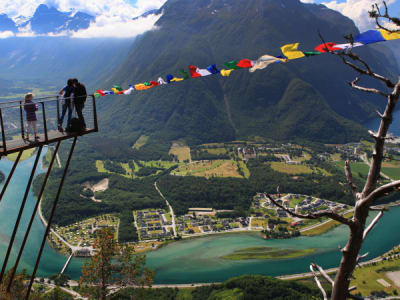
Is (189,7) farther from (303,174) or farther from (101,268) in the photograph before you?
(101,268)

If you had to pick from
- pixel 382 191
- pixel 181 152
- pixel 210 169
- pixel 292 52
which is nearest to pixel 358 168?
pixel 210 169

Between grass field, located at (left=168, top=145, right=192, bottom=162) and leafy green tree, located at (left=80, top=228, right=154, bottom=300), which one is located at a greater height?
leafy green tree, located at (left=80, top=228, right=154, bottom=300)

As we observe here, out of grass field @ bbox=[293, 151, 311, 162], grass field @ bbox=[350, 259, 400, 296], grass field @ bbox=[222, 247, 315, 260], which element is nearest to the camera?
grass field @ bbox=[350, 259, 400, 296]

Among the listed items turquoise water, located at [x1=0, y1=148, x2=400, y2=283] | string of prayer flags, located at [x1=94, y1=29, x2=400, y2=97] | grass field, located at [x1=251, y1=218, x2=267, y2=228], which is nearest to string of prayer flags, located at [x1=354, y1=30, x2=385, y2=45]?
string of prayer flags, located at [x1=94, y1=29, x2=400, y2=97]

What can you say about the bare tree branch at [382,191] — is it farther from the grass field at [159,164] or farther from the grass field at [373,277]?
the grass field at [159,164]

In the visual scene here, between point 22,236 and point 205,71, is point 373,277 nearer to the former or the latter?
point 205,71

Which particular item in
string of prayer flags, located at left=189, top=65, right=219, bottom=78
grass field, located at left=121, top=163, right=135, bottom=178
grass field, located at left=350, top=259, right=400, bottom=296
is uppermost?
string of prayer flags, located at left=189, top=65, right=219, bottom=78

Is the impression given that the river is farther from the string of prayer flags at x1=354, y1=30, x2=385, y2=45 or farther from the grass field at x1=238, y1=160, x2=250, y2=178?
the string of prayer flags at x1=354, y1=30, x2=385, y2=45

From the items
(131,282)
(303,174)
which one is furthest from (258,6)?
(131,282)
